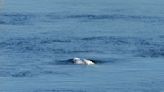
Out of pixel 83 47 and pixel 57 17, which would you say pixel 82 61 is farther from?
pixel 57 17

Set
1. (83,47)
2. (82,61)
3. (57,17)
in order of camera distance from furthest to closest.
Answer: (57,17) → (83,47) → (82,61)

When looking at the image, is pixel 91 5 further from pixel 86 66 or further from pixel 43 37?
pixel 86 66

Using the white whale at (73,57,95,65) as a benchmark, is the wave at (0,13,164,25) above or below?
above

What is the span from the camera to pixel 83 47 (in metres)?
59.1

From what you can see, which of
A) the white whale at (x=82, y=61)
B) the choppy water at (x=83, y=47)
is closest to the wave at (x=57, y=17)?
the choppy water at (x=83, y=47)

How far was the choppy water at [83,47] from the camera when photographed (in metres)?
49.2

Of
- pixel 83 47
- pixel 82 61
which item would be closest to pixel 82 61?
pixel 82 61

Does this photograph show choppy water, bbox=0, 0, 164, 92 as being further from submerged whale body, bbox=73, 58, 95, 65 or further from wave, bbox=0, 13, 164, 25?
submerged whale body, bbox=73, 58, 95, 65

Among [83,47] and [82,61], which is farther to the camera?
[83,47]

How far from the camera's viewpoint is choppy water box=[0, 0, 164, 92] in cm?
4915

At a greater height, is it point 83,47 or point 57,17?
point 57,17

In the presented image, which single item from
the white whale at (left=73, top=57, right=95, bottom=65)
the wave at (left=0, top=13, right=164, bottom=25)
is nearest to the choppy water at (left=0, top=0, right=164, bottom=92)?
the wave at (left=0, top=13, right=164, bottom=25)

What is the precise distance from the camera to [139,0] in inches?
3216

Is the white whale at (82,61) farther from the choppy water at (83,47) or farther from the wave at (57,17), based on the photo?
the wave at (57,17)
